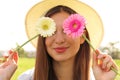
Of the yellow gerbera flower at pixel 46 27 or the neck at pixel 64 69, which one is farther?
the neck at pixel 64 69

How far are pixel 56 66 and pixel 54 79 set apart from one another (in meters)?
0.13

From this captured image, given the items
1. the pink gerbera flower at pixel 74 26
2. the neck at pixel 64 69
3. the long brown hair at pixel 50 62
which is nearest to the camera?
the pink gerbera flower at pixel 74 26

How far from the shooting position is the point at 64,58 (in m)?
3.29

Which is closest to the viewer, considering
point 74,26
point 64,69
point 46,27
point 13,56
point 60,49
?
point 74,26

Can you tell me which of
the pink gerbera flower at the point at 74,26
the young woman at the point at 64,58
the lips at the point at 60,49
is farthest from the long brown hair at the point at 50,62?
the pink gerbera flower at the point at 74,26

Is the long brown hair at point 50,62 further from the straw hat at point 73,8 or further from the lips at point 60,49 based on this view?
the lips at point 60,49

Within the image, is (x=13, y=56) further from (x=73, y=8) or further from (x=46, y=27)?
(x=73, y=8)

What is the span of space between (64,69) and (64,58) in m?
0.26

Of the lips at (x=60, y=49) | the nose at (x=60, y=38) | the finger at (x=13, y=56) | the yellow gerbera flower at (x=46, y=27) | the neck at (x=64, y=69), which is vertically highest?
the yellow gerbera flower at (x=46, y=27)

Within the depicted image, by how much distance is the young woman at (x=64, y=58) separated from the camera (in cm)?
321

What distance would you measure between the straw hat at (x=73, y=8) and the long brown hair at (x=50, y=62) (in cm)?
5

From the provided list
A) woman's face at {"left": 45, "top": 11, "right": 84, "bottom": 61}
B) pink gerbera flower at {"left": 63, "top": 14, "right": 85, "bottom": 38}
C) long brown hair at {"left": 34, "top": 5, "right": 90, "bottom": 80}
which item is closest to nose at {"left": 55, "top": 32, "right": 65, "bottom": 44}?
woman's face at {"left": 45, "top": 11, "right": 84, "bottom": 61}

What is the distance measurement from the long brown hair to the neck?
0.04 m

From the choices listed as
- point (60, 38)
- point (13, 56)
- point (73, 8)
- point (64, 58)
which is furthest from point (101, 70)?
point (13, 56)
